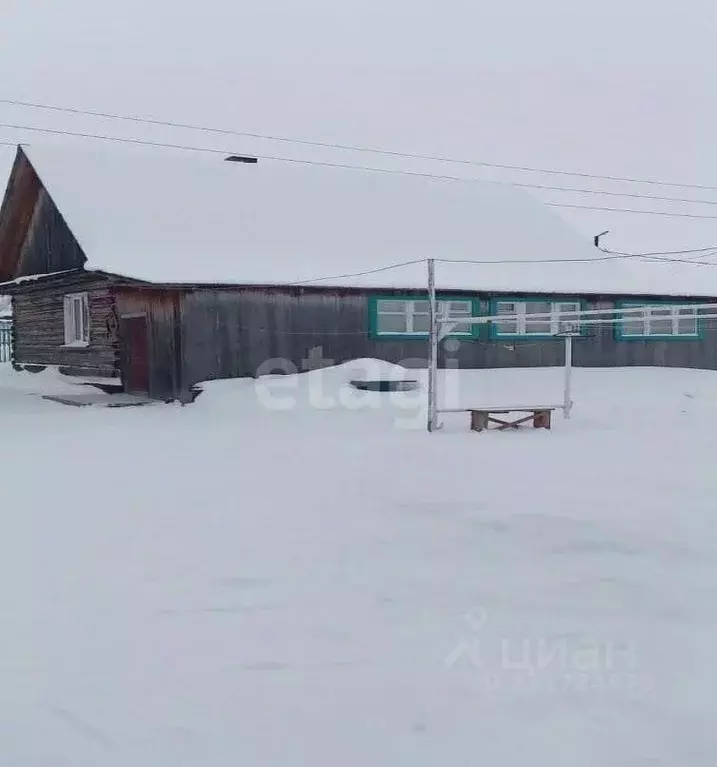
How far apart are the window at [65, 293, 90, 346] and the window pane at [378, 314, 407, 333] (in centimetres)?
731

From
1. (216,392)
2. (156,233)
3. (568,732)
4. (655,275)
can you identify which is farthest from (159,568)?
(655,275)

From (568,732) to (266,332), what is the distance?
51.8ft

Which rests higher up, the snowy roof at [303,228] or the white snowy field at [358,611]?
the snowy roof at [303,228]

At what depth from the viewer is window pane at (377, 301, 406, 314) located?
20141 millimetres

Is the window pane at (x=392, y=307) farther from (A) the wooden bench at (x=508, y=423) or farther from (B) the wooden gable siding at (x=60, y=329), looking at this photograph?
(A) the wooden bench at (x=508, y=423)

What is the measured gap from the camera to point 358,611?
5.02 m

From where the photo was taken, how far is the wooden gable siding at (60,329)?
64.7 feet

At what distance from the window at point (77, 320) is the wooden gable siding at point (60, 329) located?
190mm

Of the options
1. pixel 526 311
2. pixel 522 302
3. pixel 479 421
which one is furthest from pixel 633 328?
pixel 479 421

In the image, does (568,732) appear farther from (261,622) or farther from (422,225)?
(422,225)

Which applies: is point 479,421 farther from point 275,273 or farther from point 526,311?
point 526,311

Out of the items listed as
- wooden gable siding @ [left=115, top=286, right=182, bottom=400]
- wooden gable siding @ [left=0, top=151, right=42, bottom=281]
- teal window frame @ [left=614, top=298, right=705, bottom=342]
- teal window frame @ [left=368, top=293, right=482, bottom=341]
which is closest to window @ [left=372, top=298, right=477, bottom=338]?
teal window frame @ [left=368, top=293, right=482, bottom=341]

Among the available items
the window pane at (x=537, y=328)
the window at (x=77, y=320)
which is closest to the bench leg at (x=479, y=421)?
the window pane at (x=537, y=328)

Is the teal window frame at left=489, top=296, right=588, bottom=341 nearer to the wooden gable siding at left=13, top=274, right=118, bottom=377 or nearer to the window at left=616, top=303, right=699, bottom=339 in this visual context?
the window at left=616, top=303, right=699, bottom=339
